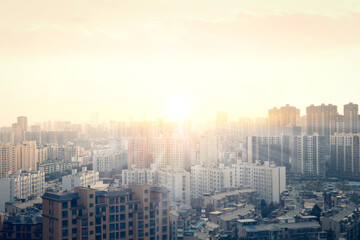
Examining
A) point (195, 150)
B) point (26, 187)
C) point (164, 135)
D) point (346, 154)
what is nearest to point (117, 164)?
point (164, 135)

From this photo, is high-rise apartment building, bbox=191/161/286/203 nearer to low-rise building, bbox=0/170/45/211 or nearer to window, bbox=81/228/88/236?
low-rise building, bbox=0/170/45/211

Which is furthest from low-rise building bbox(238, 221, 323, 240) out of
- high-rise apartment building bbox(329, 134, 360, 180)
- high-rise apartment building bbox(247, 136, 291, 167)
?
high-rise apartment building bbox(247, 136, 291, 167)

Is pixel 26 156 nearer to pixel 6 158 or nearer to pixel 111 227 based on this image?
pixel 6 158

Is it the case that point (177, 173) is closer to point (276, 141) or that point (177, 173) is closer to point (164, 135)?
point (164, 135)

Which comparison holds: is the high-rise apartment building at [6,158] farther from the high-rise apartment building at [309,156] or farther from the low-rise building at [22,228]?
the high-rise apartment building at [309,156]

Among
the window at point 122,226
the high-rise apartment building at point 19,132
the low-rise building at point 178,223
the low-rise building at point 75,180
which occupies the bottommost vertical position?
the low-rise building at point 178,223

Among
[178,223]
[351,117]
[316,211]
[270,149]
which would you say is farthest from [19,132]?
[351,117]

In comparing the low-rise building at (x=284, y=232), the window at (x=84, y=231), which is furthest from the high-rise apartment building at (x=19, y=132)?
the low-rise building at (x=284, y=232)
